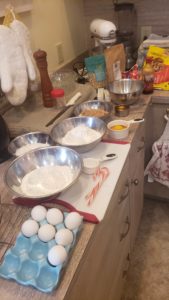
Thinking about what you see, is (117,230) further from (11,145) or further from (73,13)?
(73,13)

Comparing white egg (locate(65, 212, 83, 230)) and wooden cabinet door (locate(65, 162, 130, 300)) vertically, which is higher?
white egg (locate(65, 212, 83, 230))

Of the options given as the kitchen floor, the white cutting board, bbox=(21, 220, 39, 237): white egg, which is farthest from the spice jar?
the kitchen floor

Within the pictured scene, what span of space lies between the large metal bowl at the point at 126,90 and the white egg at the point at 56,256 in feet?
2.86

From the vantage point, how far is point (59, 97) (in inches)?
45.6

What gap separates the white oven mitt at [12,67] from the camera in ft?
3.16

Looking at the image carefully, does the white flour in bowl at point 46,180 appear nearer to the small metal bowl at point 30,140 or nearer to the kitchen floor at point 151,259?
the small metal bowl at point 30,140

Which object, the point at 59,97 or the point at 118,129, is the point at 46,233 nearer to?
the point at 118,129

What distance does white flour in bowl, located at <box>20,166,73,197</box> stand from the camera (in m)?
0.77

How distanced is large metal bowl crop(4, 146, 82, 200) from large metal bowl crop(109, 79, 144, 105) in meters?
0.52

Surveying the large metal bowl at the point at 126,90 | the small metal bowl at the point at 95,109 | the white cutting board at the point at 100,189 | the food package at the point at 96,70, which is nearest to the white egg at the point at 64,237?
the white cutting board at the point at 100,189

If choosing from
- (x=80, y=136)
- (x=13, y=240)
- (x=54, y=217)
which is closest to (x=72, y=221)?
(x=54, y=217)

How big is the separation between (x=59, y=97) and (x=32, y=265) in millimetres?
744

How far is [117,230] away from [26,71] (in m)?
0.68

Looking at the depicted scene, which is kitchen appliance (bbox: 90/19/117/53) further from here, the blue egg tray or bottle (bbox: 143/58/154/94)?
the blue egg tray
